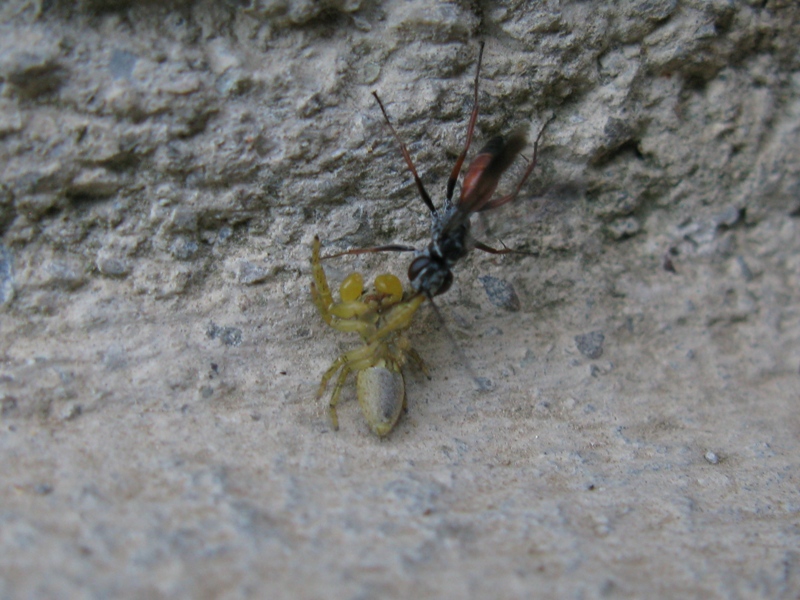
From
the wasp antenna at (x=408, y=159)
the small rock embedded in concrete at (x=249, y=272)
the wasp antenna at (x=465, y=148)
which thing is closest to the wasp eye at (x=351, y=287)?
the small rock embedded in concrete at (x=249, y=272)

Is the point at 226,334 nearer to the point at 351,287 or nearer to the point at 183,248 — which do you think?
the point at 183,248

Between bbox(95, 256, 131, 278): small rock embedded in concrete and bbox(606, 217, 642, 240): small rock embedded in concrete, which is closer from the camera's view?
bbox(95, 256, 131, 278): small rock embedded in concrete

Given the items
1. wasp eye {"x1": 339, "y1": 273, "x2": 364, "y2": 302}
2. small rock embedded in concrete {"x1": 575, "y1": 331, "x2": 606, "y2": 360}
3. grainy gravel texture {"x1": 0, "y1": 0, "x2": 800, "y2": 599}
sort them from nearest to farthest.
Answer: grainy gravel texture {"x1": 0, "y1": 0, "x2": 800, "y2": 599} → wasp eye {"x1": 339, "y1": 273, "x2": 364, "y2": 302} → small rock embedded in concrete {"x1": 575, "y1": 331, "x2": 606, "y2": 360}

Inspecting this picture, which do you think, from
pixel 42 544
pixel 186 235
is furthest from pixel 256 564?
pixel 186 235

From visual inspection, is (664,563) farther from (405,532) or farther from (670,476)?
(405,532)


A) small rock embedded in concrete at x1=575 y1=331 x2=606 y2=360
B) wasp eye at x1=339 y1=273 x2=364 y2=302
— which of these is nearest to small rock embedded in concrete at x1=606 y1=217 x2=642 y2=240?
small rock embedded in concrete at x1=575 y1=331 x2=606 y2=360

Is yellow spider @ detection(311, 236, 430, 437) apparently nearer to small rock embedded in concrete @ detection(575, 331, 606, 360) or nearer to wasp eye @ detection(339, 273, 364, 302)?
wasp eye @ detection(339, 273, 364, 302)
